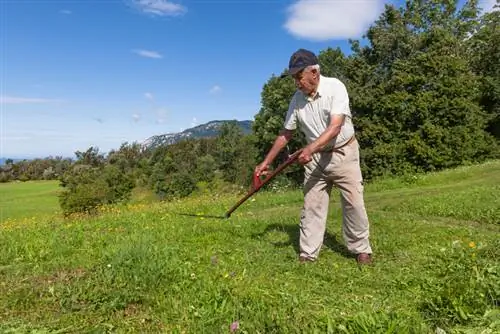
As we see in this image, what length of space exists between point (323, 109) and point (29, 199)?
69103 mm

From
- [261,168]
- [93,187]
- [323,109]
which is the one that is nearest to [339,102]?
[323,109]

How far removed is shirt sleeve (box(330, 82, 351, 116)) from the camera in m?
5.11

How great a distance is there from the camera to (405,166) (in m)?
32.0

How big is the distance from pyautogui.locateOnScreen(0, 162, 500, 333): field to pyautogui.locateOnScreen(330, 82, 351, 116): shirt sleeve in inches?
69.8

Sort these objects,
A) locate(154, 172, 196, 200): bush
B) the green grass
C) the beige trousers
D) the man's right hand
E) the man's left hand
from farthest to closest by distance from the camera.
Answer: locate(154, 172, 196, 200): bush, the green grass, the man's right hand, the beige trousers, the man's left hand

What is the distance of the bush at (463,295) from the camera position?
3.10m

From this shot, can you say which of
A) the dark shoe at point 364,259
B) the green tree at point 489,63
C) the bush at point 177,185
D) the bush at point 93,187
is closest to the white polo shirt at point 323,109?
the dark shoe at point 364,259

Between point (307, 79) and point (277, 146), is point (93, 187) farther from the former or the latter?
point (307, 79)

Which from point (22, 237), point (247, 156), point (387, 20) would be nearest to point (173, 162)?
point (247, 156)

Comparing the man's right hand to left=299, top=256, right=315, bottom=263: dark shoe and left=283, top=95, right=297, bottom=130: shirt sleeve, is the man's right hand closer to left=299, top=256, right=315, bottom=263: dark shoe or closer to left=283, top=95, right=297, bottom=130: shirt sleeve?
left=283, top=95, right=297, bottom=130: shirt sleeve

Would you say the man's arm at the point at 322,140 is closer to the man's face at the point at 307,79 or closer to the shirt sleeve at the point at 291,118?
the man's face at the point at 307,79

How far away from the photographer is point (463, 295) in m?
3.22

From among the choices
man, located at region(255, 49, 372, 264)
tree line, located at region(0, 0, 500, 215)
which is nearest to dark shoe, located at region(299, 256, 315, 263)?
man, located at region(255, 49, 372, 264)

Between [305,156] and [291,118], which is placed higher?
[291,118]
